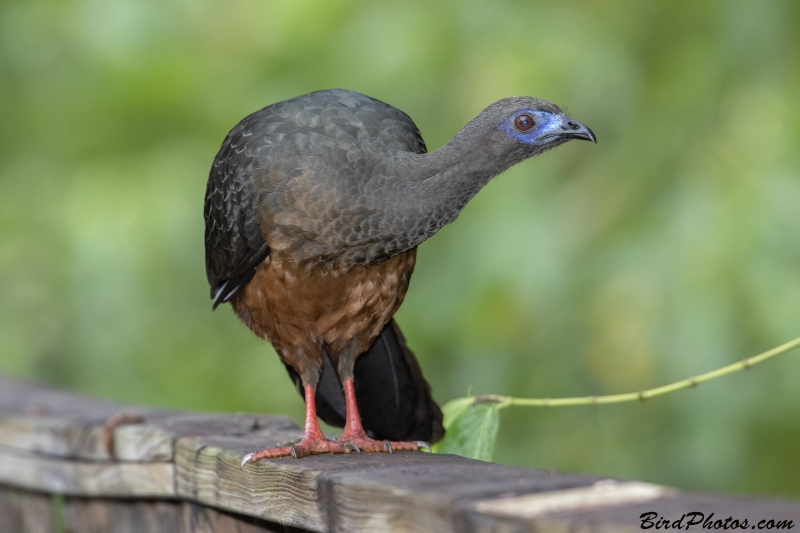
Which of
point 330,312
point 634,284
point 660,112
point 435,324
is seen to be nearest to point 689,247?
point 634,284

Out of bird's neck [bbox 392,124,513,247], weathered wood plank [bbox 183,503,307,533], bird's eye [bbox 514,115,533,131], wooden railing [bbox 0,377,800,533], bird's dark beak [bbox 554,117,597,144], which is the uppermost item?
bird's eye [bbox 514,115,533,131]

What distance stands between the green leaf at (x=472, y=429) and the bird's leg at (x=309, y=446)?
0.34 m

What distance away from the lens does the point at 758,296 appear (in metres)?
4.34

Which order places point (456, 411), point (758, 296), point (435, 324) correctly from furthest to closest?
1. point (435, 324)
2. point (758, 296)
3. point (456, 411)

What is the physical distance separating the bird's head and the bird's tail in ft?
3.00

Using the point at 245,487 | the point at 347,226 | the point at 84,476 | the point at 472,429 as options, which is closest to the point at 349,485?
the point at 245,487

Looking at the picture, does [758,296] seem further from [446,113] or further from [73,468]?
[73,468]

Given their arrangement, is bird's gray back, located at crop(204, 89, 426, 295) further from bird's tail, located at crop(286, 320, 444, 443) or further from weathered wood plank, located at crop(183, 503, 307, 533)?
weathered wood plank, located at crop(183, 503, 307, 533)

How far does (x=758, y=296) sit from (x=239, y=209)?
235cm

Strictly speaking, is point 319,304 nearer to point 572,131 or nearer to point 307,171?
point 307,171

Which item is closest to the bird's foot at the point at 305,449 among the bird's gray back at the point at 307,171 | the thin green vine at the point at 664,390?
the thin green vine at the point at 664,390

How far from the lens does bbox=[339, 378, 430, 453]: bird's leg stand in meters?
3.05

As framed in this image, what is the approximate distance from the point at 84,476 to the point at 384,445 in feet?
3.09

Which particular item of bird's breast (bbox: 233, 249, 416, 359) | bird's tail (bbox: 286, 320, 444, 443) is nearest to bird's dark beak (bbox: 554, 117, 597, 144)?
bird's breast (bbox: 233, 249, 416, 359)
